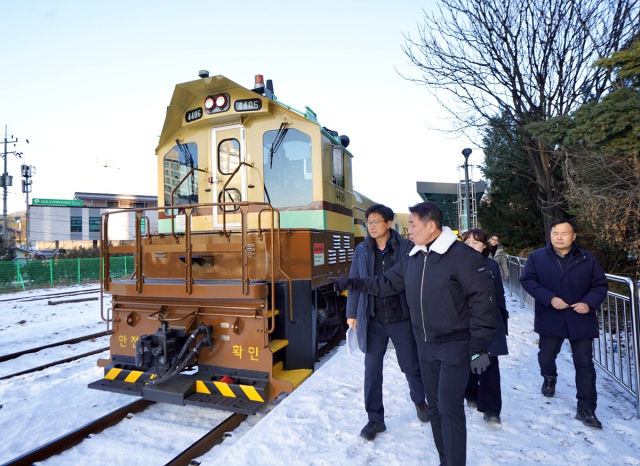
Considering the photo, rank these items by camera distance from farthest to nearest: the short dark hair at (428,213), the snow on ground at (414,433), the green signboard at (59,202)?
the green signboard at (59,202), the snow on ground at (414,433), the short dark hair at (428,213)

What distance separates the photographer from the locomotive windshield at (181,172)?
577cm

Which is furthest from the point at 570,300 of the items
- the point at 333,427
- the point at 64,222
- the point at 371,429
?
the point at 64,222

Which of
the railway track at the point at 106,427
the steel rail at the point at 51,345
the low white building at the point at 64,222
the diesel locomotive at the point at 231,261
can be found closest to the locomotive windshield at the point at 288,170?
the diesel locomotive at the point at 231,261

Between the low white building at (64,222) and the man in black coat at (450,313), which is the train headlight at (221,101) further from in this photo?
the low white building at (64,222)

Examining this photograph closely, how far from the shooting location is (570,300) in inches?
144

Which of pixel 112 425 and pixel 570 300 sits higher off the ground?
pixel 570 300

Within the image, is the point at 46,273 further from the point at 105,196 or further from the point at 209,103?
the point at 105,196

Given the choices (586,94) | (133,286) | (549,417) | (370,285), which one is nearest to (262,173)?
(133,286)

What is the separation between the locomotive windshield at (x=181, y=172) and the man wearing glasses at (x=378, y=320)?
10.3 ft

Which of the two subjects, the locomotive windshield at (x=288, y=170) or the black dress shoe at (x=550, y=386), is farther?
the locomotive windshield at (x=288, y=170)

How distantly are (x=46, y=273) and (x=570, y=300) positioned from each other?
71.0 feet

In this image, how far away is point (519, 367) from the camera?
5125mm

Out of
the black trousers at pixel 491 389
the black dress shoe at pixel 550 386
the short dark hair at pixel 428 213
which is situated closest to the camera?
the short dark hair at pixel 428 213

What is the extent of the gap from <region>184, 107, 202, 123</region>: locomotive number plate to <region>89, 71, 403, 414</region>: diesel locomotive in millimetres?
22
